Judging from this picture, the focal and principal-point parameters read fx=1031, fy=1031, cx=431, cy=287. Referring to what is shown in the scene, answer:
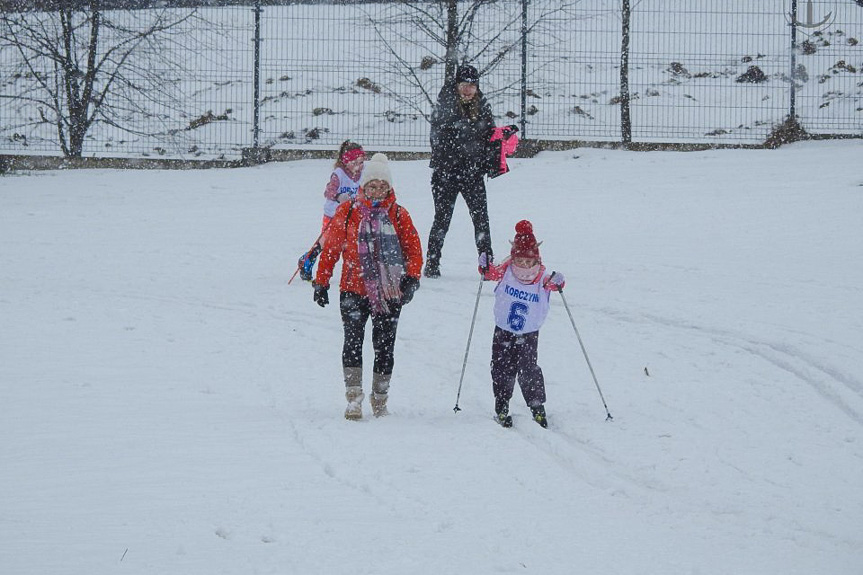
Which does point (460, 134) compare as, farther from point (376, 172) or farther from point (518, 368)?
point (518, 368)

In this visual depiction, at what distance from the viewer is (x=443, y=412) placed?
250 inches

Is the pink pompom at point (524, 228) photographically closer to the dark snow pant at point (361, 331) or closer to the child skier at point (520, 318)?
the child skier at point (520, 318)

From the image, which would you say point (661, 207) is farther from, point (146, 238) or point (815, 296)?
point (146, 238)

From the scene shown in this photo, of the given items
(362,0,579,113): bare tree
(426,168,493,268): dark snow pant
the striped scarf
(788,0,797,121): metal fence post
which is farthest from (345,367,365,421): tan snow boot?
(788,0,797,121): metal fence post

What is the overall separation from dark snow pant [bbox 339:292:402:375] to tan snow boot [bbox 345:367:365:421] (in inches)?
1.7

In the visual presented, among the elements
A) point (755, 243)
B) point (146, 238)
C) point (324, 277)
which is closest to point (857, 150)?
point (755, 243)

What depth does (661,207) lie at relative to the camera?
1290 cm

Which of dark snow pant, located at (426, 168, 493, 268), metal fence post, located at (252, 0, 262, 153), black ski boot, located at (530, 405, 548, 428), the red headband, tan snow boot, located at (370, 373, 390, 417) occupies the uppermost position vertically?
metal fence post, located at (252, 0, 262, 153)

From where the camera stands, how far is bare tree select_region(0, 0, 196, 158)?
55.6 ft

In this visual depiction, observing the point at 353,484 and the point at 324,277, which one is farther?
the point at 324,277

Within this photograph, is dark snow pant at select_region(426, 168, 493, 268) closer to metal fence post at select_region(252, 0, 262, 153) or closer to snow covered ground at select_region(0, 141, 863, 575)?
snow covered ground at select_region(0, 141, 863, 575)

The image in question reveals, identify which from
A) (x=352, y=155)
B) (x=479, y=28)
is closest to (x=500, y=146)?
(x=352, y=155)

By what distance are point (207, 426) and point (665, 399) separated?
9.30ft

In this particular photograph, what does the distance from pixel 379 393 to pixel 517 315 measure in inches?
37.2
